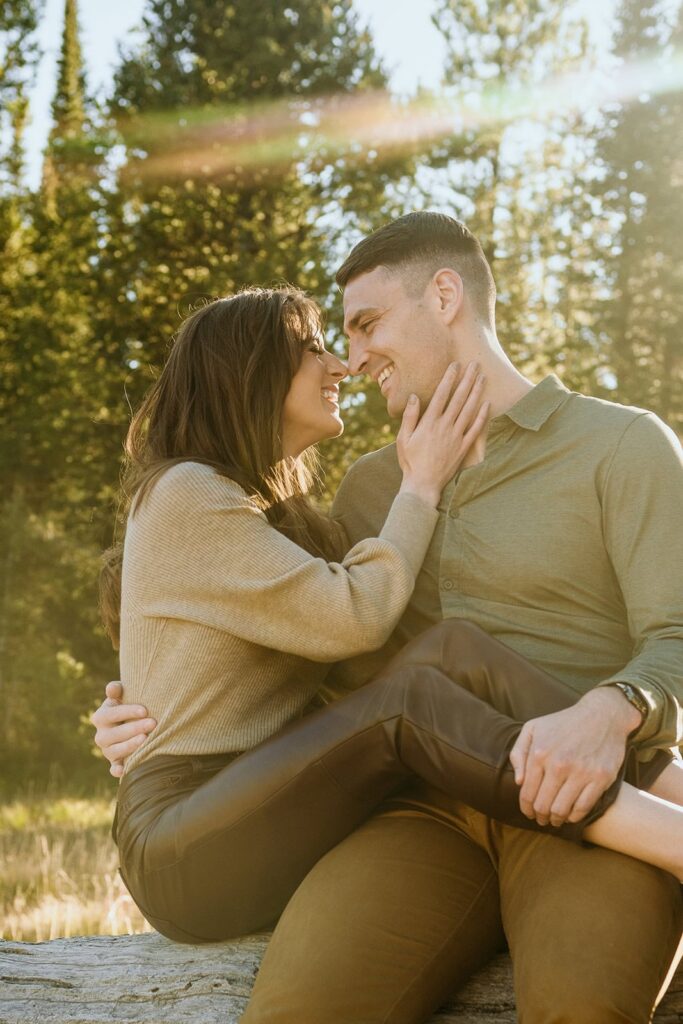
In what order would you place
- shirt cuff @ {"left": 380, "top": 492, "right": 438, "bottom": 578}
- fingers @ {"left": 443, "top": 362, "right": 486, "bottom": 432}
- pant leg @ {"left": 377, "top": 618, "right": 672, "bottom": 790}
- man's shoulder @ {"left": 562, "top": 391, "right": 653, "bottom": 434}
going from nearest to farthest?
pant leg @ {"left": 377, "top": 618, "right": 672, "bottom": 790} → shirt cuff @ {"left": 380, "top": 492, "right": 438, "bottom": 578} → man's shoulder @ {"left": 562, "top": 391, "right": 653, "bottom": 434} → fingers @ {"left": 443, "top": 362, "right": 486, "bottom": 432}

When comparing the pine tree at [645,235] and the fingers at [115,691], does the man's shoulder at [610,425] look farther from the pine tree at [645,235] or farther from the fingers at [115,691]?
the pine tree at [645,235]

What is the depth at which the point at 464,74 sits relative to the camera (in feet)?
40.7

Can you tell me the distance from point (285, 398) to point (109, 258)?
29.8 ft

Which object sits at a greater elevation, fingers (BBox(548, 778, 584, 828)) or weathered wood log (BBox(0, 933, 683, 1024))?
fingers (BBox(548, 778, 584, 828))

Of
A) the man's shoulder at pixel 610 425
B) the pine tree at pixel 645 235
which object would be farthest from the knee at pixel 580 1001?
the pine tree at pixel 645 235

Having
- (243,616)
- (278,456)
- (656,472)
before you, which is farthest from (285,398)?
→ (656,472)

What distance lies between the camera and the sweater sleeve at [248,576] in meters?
2.83

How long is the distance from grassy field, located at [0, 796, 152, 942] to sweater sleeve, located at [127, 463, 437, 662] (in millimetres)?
1841

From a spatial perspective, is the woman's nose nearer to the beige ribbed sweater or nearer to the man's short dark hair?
the man's short dark hair

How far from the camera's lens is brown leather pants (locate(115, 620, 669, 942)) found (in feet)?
7.93

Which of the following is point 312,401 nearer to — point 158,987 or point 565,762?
point 565,762

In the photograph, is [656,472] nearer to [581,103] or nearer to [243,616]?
[243,616]

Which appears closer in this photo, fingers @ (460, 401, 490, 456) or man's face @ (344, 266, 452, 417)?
fingers @ (460, 401, 490, 456)

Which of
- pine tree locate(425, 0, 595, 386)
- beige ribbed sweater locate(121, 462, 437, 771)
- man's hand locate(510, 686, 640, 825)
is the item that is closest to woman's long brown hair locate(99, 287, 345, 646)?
beige ribbed sweater locate(121, 462, 437, 771)
